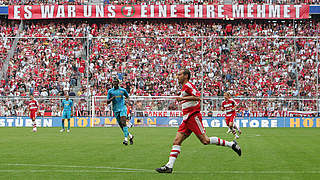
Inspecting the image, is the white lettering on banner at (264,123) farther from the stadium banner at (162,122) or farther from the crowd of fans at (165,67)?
the crowd of fans at (165,67)

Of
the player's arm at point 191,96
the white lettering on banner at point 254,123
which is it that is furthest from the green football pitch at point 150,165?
the white lettering on banner at point 254,123

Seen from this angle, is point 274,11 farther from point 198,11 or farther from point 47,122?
point 47,122

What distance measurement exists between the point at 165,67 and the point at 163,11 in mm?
9618

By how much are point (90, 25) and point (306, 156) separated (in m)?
40.2

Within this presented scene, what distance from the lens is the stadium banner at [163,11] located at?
49.1 meters

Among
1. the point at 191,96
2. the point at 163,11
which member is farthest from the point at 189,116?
the point at 163,11

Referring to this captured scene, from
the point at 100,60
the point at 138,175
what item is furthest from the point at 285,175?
the point at 100,60

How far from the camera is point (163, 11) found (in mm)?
49688

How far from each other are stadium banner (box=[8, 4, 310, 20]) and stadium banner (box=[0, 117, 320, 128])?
15.3m

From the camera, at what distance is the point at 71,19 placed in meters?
51.4

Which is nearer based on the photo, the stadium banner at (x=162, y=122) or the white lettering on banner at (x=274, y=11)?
the stadium banner at (x=162, y=122)

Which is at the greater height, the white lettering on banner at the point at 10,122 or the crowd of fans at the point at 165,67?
the crowd of fans at the point at 165,67

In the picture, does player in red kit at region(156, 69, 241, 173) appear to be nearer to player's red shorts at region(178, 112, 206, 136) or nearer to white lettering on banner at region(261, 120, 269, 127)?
player's red shorts at region(178, 112, 206, 136)

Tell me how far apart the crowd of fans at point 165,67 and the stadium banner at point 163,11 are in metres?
1.98
